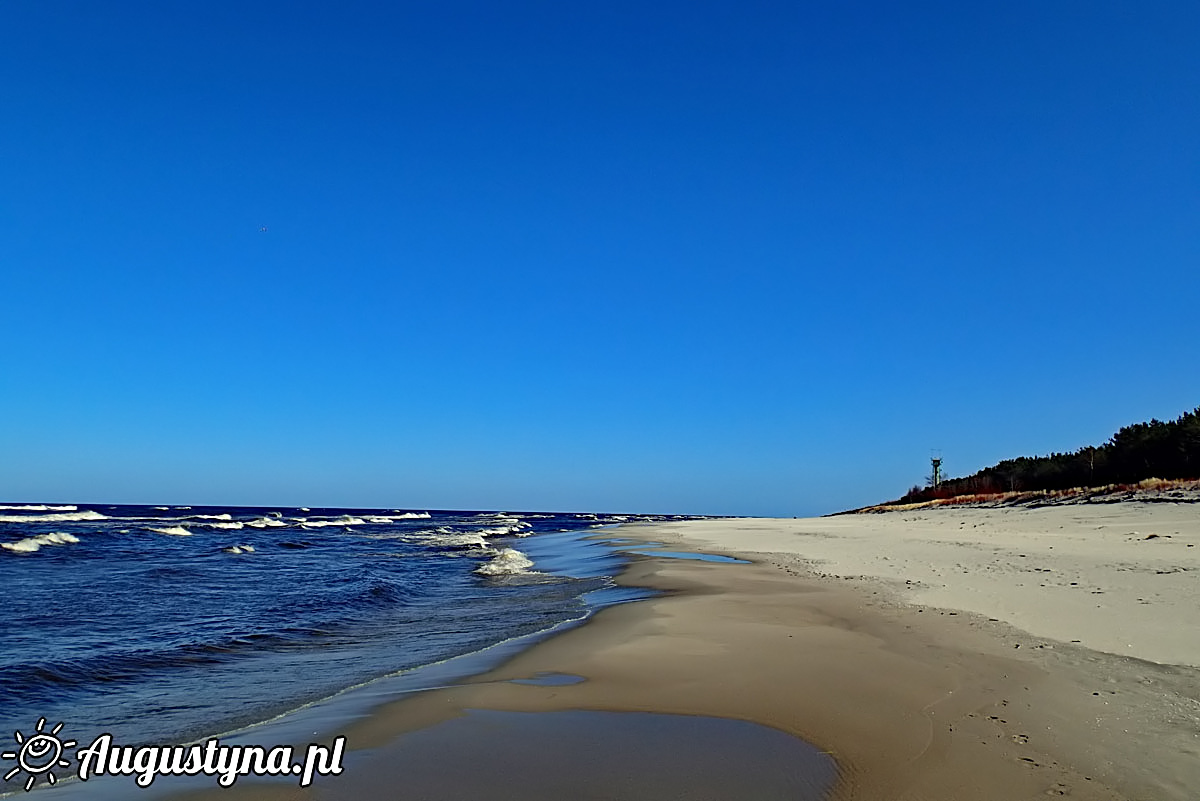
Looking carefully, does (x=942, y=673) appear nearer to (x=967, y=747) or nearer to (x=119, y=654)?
(x=967, y=747)

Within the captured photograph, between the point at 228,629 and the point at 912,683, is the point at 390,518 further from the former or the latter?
the point at 912,683

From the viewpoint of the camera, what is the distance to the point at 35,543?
1167 inches

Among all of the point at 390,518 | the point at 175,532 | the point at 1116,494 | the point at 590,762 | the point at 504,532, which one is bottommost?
the point at 390,518

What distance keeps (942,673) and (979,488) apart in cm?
5303

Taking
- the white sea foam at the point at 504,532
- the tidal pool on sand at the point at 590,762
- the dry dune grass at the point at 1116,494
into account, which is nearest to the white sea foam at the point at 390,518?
the white sea foam at the point at 504,532

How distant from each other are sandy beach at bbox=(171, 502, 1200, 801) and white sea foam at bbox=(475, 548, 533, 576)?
8.91 m

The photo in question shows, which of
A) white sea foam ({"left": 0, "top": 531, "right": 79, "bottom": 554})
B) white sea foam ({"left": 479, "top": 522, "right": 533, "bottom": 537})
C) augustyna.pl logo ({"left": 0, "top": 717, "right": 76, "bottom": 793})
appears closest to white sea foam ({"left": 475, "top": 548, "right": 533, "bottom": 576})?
augustyna.pl logo ({"left": 0, "top": 717, "right": 76, "bottom": 793})

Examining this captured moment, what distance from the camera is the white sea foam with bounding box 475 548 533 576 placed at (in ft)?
65.6

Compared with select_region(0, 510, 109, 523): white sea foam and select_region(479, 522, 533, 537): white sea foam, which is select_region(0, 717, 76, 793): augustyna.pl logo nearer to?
select_region(479, 522, 533, 537): white sea foam

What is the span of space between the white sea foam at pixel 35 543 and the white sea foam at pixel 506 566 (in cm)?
1887

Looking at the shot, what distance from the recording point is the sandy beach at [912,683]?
4.03 m

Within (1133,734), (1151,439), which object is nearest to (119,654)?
(1133,734)

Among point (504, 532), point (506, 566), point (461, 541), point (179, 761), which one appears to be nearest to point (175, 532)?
point (461, 541)

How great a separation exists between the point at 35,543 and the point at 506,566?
2271cm
